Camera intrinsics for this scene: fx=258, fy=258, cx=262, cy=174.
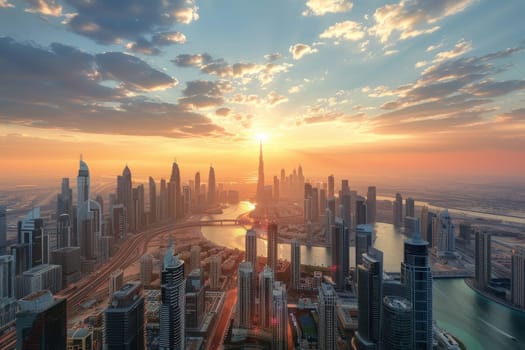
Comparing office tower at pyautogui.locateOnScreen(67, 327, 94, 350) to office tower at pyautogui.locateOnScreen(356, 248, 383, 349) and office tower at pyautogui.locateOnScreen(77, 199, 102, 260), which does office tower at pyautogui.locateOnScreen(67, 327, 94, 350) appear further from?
office tower at pyautogui.locateOnScreen(77, 199, 102, 260)

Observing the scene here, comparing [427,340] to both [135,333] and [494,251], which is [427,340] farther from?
[494,251]

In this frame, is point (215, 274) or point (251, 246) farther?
point (215, 274)

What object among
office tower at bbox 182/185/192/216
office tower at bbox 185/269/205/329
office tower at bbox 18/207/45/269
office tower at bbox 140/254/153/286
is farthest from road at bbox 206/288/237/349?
office tower at bbox 182/185/192/216

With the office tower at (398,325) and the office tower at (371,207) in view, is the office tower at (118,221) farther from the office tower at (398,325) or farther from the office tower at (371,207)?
the office tower at (371,207)

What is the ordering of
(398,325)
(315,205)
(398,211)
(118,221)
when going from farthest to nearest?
(315,205), (398,211), (118,221), (398,325)

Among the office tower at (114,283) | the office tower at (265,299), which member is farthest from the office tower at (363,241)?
the office tower at (114,283)

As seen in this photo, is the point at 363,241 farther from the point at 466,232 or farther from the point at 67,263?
the point at 67,263

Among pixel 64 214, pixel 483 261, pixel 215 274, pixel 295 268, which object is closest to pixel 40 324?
pixel 215 274

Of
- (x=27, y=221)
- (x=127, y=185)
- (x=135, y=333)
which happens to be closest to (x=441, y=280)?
(x=135, y=333)
